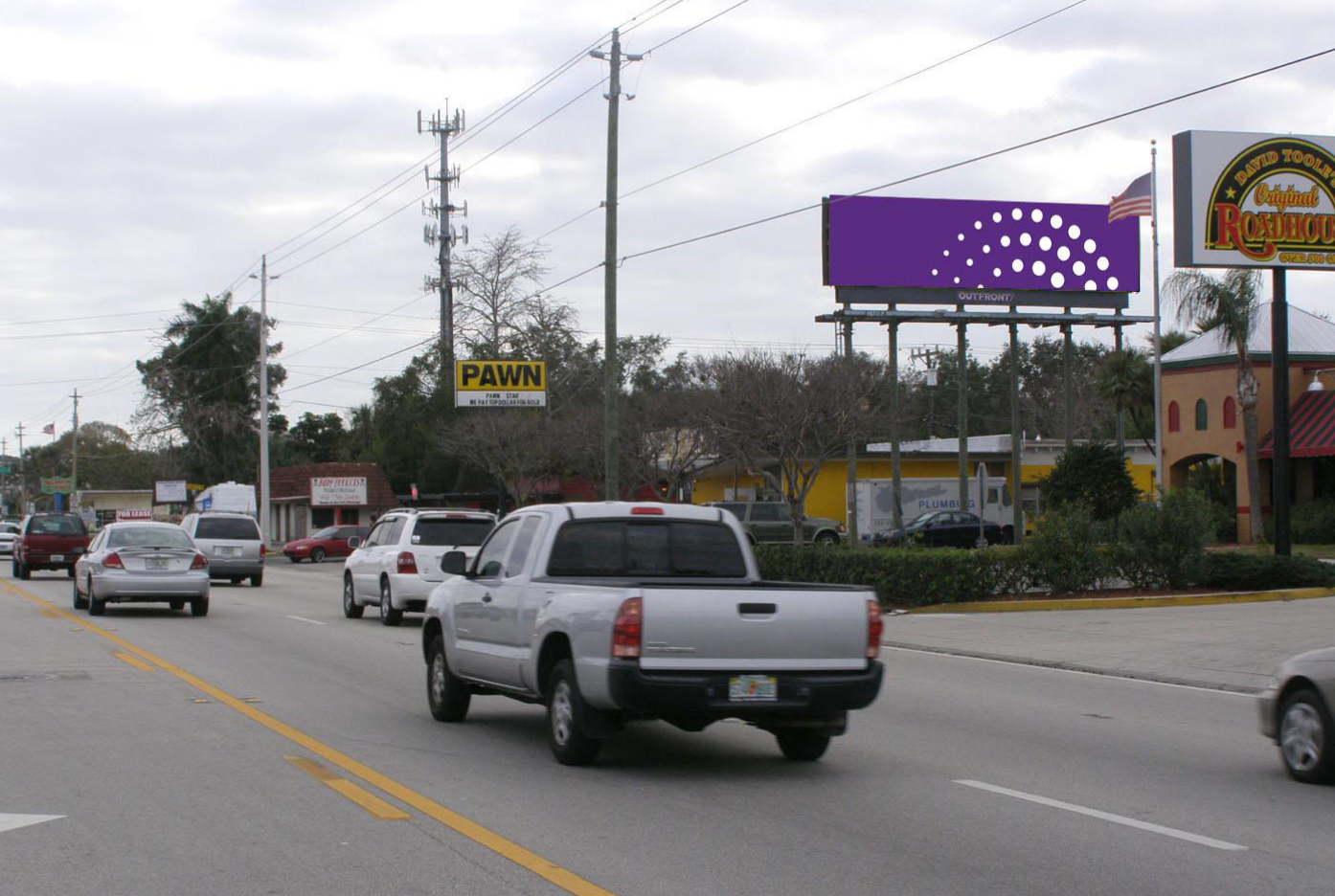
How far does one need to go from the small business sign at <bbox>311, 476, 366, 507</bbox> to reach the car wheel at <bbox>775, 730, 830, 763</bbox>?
61.3 metres

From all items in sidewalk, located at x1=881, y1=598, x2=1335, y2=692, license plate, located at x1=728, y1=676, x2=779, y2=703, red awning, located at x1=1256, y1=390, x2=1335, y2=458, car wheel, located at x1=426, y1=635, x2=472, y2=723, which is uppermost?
red awning, located at x1=1256, y1=390, x2=1335, y2=458

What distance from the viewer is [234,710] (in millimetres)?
12531

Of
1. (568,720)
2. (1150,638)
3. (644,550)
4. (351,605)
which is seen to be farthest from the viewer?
(351,605)

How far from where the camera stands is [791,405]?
1479 inches

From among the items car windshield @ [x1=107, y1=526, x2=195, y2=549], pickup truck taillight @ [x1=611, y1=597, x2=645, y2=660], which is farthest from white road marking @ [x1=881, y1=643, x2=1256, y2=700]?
car windshield @ [x1=107, y1=526, x2=195, y2=549]

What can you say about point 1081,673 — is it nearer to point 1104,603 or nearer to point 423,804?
point 1104,603

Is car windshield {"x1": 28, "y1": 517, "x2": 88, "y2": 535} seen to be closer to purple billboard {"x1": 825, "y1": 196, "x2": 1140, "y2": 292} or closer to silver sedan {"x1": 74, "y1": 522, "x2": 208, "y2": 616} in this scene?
silver sedan {"x1": 74, "y1": 522, "x2": 208, "y2": 616}

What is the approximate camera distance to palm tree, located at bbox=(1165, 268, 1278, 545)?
130ft

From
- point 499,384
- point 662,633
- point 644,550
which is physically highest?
point 499,384

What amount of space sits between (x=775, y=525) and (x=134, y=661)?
3730 cm

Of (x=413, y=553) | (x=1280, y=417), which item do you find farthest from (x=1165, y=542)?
(x=413, y=553)

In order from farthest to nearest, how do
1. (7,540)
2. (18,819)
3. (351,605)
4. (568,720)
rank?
1. (7,540)
2. (351,605)
3. (568,720)
4. (18,819)

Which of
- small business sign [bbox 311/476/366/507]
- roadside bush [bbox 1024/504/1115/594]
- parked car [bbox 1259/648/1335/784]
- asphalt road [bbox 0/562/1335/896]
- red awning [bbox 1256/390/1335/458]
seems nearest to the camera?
asphalt road [bbox 0/562/1335/896]

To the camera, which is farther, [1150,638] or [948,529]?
[948,529]
